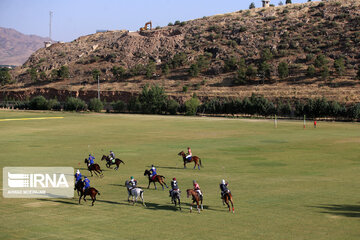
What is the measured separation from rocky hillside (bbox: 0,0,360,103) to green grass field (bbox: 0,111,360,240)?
7508 centimetres

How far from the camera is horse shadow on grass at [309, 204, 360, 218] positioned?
23219 millimetres

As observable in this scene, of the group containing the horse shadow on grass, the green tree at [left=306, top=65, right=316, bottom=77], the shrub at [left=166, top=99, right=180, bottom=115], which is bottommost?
the horse shadow on grass

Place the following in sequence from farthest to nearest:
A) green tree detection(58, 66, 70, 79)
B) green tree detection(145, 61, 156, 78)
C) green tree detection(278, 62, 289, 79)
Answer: green tree detection(58, 66, 70, 79), green tree detection(145, 61, 156, 78), green tree detection(278, 62, 289, 79)

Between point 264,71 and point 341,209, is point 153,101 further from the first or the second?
point 341,209

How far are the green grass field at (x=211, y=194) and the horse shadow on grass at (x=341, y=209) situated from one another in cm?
5

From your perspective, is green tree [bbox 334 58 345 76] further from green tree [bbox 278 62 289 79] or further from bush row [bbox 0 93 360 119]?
bush row [bbox 0 93 360 119]

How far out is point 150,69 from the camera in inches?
6767

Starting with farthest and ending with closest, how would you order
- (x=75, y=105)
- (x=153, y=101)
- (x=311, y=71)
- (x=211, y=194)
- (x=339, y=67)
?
(x=75, y=105), (x=311, y=71), (x=339, y=67), (x=153, y=101), (x=211, y=194)

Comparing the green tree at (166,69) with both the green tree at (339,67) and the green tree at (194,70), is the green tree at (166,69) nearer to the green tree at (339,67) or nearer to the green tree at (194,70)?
the green tree at (194,70)

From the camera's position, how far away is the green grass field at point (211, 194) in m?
20.5

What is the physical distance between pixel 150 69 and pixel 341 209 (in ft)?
494

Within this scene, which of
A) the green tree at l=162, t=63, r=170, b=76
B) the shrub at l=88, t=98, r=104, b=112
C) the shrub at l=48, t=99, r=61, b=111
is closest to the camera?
the shrub at l=88, t=98, r=104, b=112

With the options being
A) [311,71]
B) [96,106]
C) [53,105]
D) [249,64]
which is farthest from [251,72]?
[53,105]

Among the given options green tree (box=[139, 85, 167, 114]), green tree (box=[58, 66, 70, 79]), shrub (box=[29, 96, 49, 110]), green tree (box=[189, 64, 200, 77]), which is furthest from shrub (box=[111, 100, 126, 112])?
green tree (box=[58, 66, 70, 79])
